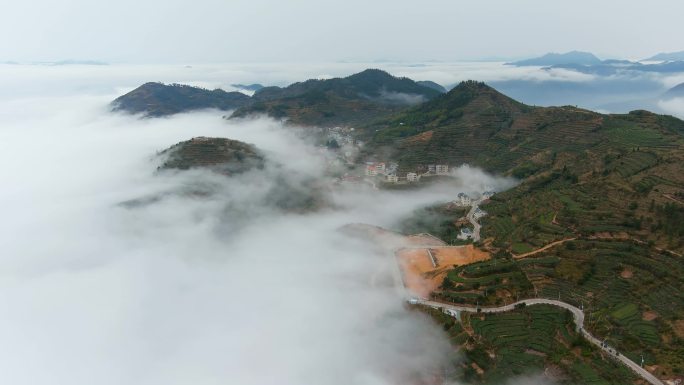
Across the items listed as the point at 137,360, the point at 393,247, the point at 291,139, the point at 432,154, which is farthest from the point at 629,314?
the point at 291,139

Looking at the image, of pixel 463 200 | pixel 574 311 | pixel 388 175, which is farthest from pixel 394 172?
pixel 574 311

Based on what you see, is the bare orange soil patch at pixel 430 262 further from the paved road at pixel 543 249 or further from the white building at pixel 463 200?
the white building at pixel 463 200

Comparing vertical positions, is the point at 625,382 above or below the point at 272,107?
below

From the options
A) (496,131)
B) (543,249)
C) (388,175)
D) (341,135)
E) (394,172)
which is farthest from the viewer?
(341,135)

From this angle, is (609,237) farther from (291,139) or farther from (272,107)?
(272,107)

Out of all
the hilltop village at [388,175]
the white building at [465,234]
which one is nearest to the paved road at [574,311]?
the hilltop village at [388,175]

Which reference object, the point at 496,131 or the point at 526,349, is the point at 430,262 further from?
the point at 496,131
